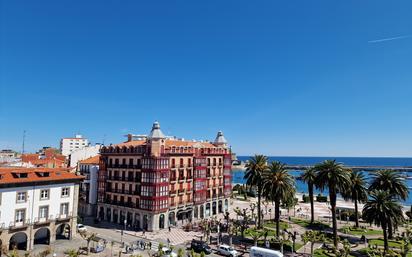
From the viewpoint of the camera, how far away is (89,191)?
3157 inches

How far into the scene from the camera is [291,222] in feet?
251

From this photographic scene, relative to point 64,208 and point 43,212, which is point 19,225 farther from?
point 64,208

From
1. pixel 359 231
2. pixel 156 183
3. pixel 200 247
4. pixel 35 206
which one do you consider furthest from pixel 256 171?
pixel 35 206

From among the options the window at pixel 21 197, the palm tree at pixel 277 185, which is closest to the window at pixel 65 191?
the window at pixel 21 197

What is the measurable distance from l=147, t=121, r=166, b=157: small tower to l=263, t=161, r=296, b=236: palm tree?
23.4 metres

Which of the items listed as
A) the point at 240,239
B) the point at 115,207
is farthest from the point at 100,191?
the point at 240,239

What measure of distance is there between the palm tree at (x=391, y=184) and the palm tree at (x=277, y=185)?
18.5m

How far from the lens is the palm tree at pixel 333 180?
2116 inches

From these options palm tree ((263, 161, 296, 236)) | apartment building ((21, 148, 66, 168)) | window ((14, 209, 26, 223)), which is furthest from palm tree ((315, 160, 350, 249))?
apartment building ((21, 148, 66, 168))

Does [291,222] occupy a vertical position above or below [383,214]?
below

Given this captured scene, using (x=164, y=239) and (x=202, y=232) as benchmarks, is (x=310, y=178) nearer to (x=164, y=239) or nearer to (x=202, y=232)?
(x=202, y=232)

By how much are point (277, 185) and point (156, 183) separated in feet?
82.3

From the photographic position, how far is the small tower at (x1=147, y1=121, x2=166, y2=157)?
6800cm

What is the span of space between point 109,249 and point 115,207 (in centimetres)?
2093
